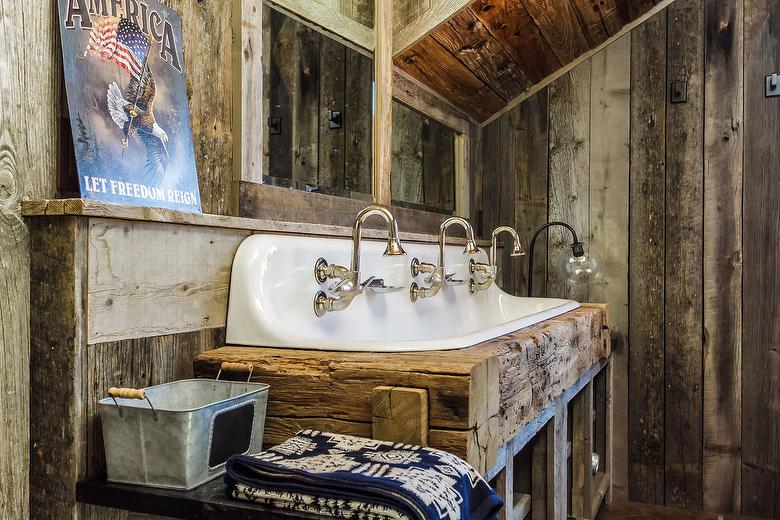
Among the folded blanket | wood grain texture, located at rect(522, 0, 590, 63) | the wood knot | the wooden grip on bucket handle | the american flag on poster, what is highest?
wood grain texture, located at rect(522, 0, 590, 63)

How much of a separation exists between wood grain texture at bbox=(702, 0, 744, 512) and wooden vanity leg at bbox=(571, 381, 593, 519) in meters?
0.65

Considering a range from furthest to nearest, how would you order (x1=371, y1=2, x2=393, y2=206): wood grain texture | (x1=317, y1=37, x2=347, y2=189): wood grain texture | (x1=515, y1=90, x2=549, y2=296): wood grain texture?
(x1=515, y1=90, x2=549, y2=296): wood grain texture
(x1=371, y1=2, x2=393, y2=206): wood grain texture
(x1=317, y1=37, x2=347, y2=189): wood grain texture

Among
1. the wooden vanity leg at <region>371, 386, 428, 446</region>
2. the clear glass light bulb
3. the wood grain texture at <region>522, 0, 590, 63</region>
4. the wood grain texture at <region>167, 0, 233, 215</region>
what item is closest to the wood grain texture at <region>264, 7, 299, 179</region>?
the wood grain texture at <region>167, 0, 233, 215</region>

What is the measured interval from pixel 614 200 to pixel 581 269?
36 cm

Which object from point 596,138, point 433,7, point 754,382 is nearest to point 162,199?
point 433,7

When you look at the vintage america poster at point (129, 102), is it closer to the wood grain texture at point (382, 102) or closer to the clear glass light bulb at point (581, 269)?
the wood grain texture at point (382, 102)

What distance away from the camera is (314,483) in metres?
0.77

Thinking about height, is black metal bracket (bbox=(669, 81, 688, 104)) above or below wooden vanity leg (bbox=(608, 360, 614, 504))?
above

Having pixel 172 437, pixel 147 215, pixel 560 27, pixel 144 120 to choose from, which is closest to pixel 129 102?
pixel 144 120

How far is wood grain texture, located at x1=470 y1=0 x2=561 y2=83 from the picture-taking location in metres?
2.22

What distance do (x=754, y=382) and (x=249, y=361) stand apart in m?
2.14

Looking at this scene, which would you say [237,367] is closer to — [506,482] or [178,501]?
[178,501]

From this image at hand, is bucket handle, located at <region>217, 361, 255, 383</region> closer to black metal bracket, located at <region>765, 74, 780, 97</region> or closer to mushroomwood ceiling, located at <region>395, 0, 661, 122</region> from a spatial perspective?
mushroomwood ceiling, located at <region>395, 0, 661, 122</region>

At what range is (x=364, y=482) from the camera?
2.45ft
